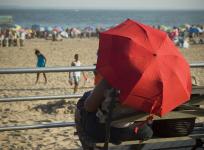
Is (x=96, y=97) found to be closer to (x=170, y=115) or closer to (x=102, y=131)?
(x=102, y=131)

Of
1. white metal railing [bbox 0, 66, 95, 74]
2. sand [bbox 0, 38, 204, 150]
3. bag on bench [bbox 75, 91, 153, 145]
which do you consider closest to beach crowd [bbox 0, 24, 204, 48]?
sand [bbox 0, 38, 204, 150]

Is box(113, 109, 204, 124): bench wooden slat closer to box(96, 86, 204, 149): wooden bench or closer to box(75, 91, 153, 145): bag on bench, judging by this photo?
box(96, 86, 204, 149): wooden bench

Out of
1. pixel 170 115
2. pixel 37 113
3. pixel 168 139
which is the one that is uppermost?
pixel 170 115

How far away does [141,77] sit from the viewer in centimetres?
284

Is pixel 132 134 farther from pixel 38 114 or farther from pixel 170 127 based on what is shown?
pixel 38 114

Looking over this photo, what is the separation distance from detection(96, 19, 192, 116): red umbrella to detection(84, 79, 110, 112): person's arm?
12 cm

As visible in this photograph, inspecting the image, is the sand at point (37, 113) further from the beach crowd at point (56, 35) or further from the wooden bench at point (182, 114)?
the beach crowd at point (56, 35)

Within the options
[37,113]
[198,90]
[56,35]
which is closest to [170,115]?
[198,90]

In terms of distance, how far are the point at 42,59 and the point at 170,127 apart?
39.1ft

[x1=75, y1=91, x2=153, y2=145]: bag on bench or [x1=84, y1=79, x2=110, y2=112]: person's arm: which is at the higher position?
[x1=84, y1=79, x2=110, y2=112]: person's arm

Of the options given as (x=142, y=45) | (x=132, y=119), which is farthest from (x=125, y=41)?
(x=132, y=119)

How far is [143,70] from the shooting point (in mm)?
2865

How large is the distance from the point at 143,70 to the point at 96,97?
1.59 ft

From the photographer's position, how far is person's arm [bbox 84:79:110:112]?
10.2 feet
